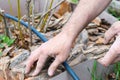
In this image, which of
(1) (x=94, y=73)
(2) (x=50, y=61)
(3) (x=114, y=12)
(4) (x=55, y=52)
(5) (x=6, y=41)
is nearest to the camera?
(4) (x=55, y=52)

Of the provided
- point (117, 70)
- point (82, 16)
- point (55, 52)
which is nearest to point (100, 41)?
point (117, 70)

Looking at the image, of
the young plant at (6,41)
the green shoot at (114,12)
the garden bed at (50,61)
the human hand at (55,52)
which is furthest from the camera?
the green shoot at (114,12)

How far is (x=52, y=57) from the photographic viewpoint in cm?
161

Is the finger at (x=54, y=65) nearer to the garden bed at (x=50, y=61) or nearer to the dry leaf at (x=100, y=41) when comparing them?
the garden bed at (x=50, y=61)

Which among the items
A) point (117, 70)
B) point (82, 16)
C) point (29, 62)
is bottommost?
point (117, 70)

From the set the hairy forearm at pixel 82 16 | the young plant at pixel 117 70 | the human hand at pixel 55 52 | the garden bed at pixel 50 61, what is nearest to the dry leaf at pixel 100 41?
the garden bed at pixel 50 61

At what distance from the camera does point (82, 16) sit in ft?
5.30

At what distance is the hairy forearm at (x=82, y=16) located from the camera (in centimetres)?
159

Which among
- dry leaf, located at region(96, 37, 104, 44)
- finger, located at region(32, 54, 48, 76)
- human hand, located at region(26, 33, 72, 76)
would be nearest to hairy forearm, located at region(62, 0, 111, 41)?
human hand, located at region(26, 33, 72, 76)

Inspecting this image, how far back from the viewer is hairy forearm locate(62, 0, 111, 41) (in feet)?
5.23

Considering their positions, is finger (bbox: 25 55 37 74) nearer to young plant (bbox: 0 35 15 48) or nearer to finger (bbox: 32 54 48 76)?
finger (bbox: 32 54 48 76)

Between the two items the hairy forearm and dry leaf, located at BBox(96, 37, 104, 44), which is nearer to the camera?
the hairy forearm

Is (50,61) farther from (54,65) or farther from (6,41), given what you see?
(6,41)

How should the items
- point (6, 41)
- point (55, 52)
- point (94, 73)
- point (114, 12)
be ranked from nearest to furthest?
point (55, 52), point (94, 73), point (6, 41), point (114, 12)
